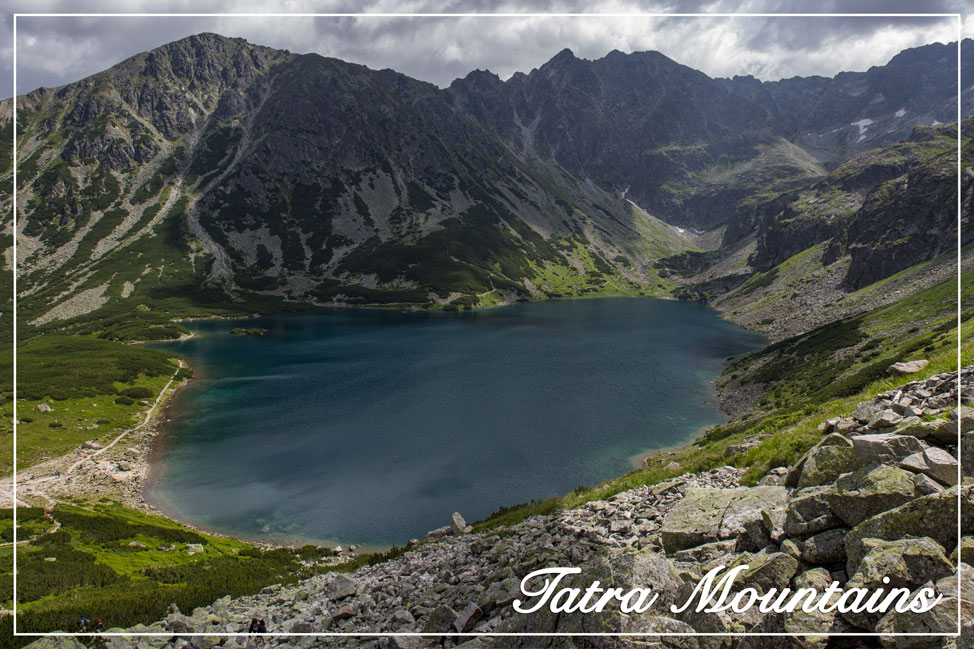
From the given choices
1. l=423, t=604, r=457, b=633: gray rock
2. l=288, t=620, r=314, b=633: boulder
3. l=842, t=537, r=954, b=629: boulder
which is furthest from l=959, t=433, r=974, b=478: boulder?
l=288, t=620, r=314, b=633: boulder

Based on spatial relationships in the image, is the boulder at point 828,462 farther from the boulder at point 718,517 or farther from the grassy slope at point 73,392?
the grassy slope at point 73,392

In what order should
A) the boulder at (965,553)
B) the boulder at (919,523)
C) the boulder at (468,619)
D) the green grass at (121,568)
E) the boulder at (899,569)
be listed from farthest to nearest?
the green grass at (121,568), the boulder at (468,619), the boulder at (919,523), the boulder at (899,569), the boulder at (965,553)

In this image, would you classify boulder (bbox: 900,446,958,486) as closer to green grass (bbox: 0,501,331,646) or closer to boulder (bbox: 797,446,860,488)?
boulder (bbox: 797,446,860,488)

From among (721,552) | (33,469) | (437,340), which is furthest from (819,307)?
(33,469)

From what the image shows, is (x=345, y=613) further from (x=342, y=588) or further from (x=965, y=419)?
(x=965, y=419)

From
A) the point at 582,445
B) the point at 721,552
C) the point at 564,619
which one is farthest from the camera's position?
the point at 582,445

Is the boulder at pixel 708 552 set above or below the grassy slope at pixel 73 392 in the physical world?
above

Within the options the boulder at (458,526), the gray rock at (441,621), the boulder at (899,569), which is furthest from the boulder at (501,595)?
the boulder at (458,526)

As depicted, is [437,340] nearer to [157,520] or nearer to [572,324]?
[572,324]
